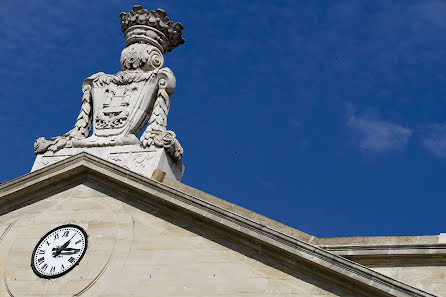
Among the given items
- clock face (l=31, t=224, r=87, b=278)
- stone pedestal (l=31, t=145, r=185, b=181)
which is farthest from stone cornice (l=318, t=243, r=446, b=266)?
clock face (l=31, t=224, r=87, b=278)

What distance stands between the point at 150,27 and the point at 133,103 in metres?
1.97

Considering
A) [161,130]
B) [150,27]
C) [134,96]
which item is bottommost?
[161,130]

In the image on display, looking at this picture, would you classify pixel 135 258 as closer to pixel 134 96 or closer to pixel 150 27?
pixel 134 96

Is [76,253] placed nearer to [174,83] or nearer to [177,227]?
[177,227]

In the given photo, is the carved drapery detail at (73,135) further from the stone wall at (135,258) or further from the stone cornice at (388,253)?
the stone cornice at (388,253)

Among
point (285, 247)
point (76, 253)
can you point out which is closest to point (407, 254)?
point (285, 247)

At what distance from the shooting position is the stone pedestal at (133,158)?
1094 inches

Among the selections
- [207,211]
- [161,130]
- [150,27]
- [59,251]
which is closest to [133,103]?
[161,130]

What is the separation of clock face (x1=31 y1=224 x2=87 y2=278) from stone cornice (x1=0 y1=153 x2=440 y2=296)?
114 centimetres

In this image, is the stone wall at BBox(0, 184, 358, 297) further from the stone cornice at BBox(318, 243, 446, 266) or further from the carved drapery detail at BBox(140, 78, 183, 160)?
the stone cornice at BBox(318, 243, 446, 266)

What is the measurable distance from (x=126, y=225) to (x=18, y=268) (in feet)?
7.17

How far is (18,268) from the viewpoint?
26.9m

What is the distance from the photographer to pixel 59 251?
2680 centimetres

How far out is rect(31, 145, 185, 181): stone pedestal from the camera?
27.8 m
